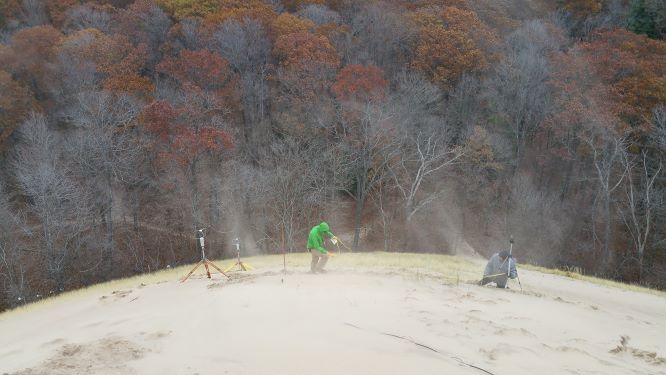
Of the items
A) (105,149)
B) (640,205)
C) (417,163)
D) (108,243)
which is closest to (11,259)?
(108,243)

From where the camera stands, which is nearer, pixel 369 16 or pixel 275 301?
pixel 275 301

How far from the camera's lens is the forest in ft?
97.9

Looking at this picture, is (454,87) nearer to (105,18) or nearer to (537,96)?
(537,96)

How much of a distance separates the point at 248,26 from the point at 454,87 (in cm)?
1510

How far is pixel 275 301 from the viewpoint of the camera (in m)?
9.87

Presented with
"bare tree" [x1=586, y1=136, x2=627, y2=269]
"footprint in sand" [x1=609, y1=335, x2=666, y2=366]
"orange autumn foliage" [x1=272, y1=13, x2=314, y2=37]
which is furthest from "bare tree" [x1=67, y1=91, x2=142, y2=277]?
"bare tree" [x1=586, y1=136, x2=627, y2=269]

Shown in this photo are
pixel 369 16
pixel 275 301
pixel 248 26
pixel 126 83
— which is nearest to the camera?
pixel 275 301

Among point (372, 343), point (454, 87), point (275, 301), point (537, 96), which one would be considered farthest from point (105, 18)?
point (372, 343)

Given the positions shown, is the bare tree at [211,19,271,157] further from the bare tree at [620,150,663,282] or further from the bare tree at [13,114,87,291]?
the bare tree at [620,150,663,282]

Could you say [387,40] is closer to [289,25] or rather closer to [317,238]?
[289,25]

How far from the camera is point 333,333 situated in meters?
8.02

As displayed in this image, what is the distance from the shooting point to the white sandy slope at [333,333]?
23.6 feet

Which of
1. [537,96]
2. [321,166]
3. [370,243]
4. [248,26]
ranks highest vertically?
[248,26]

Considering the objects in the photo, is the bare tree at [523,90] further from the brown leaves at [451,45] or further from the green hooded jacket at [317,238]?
the green hooded jacket at [317,238]
